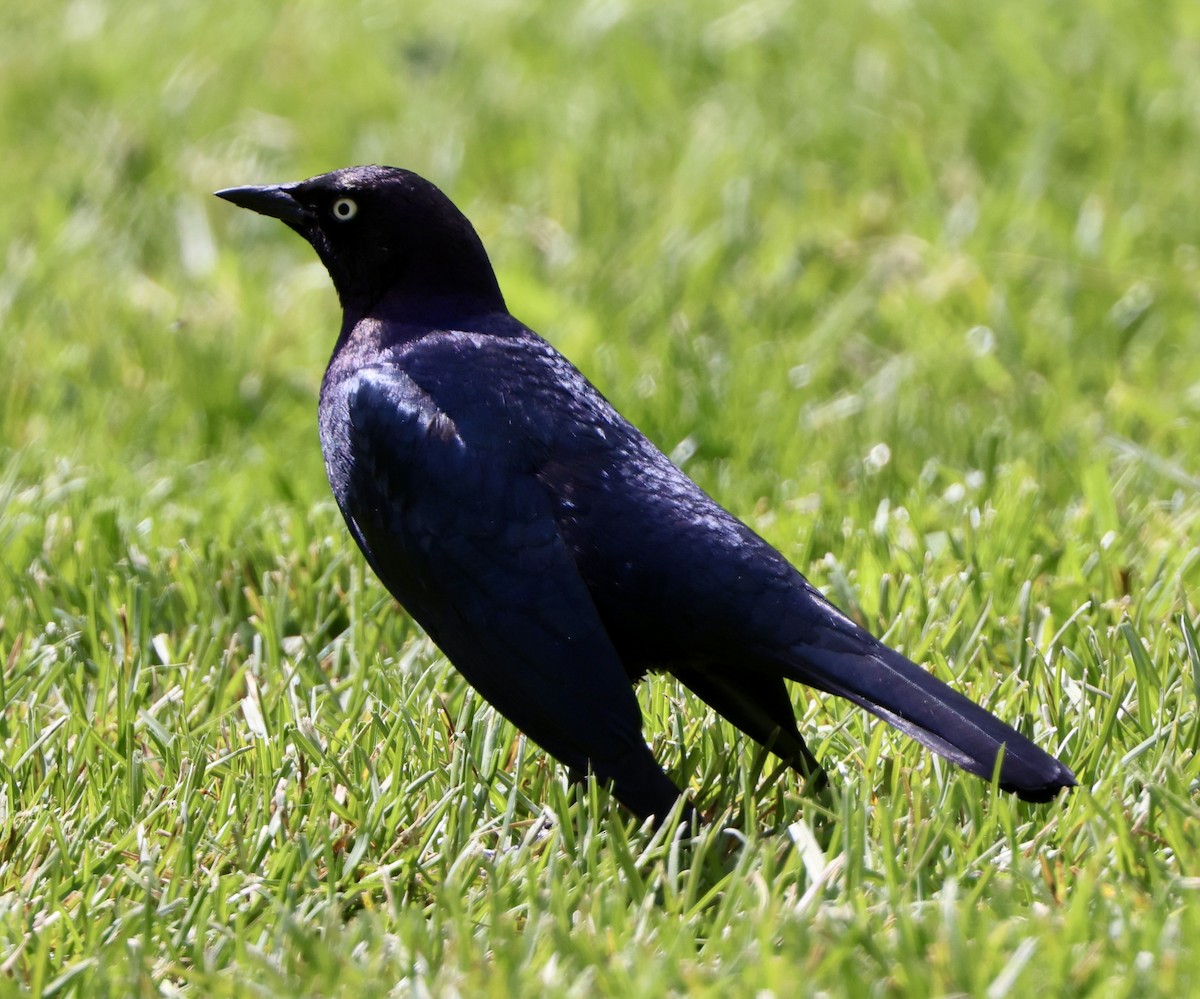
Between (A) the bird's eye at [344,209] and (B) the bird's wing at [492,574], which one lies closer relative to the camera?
(B) the bird's wing at [492,574]

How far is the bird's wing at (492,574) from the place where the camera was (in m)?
2.78

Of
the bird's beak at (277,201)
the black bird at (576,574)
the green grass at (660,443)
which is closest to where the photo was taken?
the green grass at (660,443)

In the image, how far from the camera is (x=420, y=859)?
2.79 metres

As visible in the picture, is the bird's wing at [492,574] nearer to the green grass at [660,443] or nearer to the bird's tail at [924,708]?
the green grass at [660,443]

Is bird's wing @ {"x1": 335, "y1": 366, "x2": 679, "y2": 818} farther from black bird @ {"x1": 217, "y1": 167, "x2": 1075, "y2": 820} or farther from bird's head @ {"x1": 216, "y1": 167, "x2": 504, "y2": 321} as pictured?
bird's head @ {"x1": 216, "y1": 167, "x2": 504, "y2": 321}

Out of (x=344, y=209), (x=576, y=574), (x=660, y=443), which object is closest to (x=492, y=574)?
(x=576, y=574)

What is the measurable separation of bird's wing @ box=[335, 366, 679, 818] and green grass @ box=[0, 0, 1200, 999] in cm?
12

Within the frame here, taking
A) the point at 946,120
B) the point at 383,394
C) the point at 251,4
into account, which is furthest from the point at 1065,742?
the point at 251,4

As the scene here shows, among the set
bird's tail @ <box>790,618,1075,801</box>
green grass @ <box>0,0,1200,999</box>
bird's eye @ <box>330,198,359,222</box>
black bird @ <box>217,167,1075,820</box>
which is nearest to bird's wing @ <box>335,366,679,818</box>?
black bird @ <box>217,167,1075,820</box>

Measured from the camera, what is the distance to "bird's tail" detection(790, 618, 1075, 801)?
8.37ft

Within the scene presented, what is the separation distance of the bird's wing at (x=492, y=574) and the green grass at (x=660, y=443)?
119 mm

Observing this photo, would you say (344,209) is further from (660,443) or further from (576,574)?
(660,443)

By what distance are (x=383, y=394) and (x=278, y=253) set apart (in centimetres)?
320

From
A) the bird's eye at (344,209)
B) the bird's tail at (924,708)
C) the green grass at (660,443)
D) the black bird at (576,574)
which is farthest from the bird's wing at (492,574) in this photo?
the bird's eye at (344,209)
